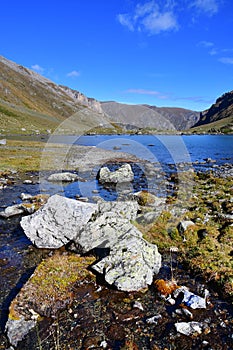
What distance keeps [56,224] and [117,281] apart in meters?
5.21

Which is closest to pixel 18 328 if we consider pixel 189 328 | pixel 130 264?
pixel 130 264

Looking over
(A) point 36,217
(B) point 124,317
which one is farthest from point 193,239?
(A) point 36,217

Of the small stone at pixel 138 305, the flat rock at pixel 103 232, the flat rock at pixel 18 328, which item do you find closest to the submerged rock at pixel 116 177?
the flat rock at pixel 103 232

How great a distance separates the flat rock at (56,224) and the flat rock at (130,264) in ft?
9.07

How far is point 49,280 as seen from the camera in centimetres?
1144

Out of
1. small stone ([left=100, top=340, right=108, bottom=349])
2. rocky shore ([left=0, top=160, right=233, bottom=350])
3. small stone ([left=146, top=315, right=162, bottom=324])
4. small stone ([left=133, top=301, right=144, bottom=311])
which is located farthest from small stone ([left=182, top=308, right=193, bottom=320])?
small stone ([left=100, top=340, right=108, bottom=349])

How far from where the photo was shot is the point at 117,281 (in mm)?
11070

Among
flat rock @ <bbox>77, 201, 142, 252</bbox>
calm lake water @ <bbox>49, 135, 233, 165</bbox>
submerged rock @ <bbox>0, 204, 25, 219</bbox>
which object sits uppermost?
flat rock @ <bbox>77, 201, 142, 252</bbox>

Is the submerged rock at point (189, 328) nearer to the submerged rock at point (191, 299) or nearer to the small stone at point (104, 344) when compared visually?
the submerged rock at point (191, 299)

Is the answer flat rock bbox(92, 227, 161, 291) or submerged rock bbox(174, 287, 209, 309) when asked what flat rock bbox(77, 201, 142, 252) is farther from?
submerged rock bbox(174, 287, 209, 309)

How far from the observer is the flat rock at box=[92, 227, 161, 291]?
11164 mm

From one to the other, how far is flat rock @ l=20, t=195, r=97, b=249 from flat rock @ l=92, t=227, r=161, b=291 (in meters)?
2.77

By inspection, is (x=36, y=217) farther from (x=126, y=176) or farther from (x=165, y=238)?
(x=126, y=176)

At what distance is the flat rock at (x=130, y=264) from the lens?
36.6 feet
